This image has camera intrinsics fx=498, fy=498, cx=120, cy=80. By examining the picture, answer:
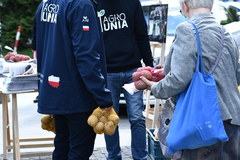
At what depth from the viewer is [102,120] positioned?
3447 millimetres

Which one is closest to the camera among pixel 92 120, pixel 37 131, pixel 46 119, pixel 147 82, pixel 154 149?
pixel 147 82

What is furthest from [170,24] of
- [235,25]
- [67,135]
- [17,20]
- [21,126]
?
[17,20]

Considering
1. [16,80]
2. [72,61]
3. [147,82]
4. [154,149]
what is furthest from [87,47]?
[154,149]

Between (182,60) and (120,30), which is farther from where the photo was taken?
(120,30)

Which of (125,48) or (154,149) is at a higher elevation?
(125,48)

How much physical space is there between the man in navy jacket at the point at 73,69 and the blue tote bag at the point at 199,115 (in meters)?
0.71

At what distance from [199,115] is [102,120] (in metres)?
0.86

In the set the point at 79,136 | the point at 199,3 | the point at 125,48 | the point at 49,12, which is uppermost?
the point at 199,3

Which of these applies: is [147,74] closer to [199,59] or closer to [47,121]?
[199,59]

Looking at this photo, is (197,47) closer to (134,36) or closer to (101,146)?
(134,36)

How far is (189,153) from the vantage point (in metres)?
2.97

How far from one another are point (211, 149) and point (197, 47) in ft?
2.04

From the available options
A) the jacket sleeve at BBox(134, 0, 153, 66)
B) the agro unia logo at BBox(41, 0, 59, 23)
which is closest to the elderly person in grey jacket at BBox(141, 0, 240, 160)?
the agro unia logo at BBox(41, 0, 59, 23)

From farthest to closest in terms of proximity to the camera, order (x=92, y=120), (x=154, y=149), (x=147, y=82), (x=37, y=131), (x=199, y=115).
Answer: (x=37, y=131) → (x=154, y=149) → (x=92, y=120) → (x=147, y=82) → (x=199, y=115)
